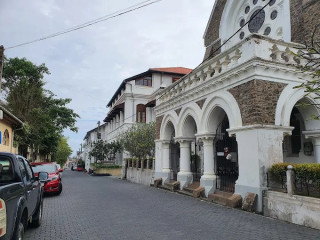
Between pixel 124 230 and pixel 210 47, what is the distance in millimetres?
15544

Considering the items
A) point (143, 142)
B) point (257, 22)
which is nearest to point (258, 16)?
point (257, 22)

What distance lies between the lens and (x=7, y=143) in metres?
16.9

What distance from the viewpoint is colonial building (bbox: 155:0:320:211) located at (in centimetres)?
1007

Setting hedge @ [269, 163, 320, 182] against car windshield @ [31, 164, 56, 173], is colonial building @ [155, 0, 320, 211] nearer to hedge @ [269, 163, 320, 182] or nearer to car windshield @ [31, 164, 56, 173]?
hedge @ [269, 163, 320, 182]

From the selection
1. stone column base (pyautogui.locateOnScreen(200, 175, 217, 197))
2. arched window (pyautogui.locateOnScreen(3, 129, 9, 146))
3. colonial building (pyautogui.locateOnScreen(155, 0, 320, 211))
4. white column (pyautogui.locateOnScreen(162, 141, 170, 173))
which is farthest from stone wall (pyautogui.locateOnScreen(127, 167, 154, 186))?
arched window (pyautogui.locateOnScreen(3, 129, 9, 146))

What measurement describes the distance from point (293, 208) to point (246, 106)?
3.73m

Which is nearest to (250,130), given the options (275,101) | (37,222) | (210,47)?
(275,101)

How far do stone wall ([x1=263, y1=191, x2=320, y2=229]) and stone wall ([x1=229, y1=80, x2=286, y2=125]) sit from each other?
2.47 m

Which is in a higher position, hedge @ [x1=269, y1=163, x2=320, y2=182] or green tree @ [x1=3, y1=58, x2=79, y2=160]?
green tree @ [x1=3, y1=58, x2=79, y2=160]

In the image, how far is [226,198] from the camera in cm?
1092

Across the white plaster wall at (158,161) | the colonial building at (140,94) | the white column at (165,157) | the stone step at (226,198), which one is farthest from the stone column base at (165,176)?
the colonial building at (140,94)

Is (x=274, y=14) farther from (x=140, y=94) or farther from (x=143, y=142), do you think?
(x=140, y=94)

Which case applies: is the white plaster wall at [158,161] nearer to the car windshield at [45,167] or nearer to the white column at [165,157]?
the white column at [165,157]

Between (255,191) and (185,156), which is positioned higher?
(185,156)
